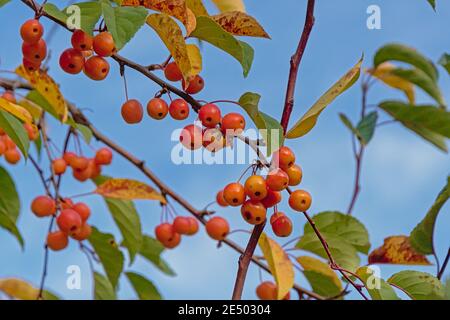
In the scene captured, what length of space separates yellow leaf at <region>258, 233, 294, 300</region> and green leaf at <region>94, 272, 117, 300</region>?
1.22 metres

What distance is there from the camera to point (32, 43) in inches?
58.9

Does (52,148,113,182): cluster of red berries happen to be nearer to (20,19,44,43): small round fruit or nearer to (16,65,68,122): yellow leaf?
(16,65,68,122): yellow leaf

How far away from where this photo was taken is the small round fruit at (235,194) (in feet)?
4.54

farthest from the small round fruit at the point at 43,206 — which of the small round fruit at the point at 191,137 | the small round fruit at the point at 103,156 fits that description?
the small round fruit at the point at 191,137

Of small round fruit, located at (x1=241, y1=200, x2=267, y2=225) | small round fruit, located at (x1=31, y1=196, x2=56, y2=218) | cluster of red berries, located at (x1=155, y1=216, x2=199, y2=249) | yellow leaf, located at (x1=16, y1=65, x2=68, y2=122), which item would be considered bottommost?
small round fruit, located at (x1=241, y1=200, x2=267, y2=225)

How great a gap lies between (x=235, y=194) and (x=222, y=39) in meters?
0.33

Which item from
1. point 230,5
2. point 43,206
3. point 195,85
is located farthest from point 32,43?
point 43,206

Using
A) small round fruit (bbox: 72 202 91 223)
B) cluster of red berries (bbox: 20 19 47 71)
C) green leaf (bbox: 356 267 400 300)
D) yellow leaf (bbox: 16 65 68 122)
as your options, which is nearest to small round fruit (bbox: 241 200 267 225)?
green leaf (bbox: 356 267 400 300)

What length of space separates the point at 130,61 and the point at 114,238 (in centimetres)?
121

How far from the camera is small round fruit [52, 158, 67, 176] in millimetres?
2512

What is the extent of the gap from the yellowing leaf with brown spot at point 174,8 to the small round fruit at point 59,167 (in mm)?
1181

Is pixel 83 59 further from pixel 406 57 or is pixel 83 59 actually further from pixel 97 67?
pixel 406 57

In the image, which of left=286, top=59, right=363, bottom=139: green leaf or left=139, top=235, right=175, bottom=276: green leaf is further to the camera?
left=139, top=235, right=175, bottom=276: green leaf
